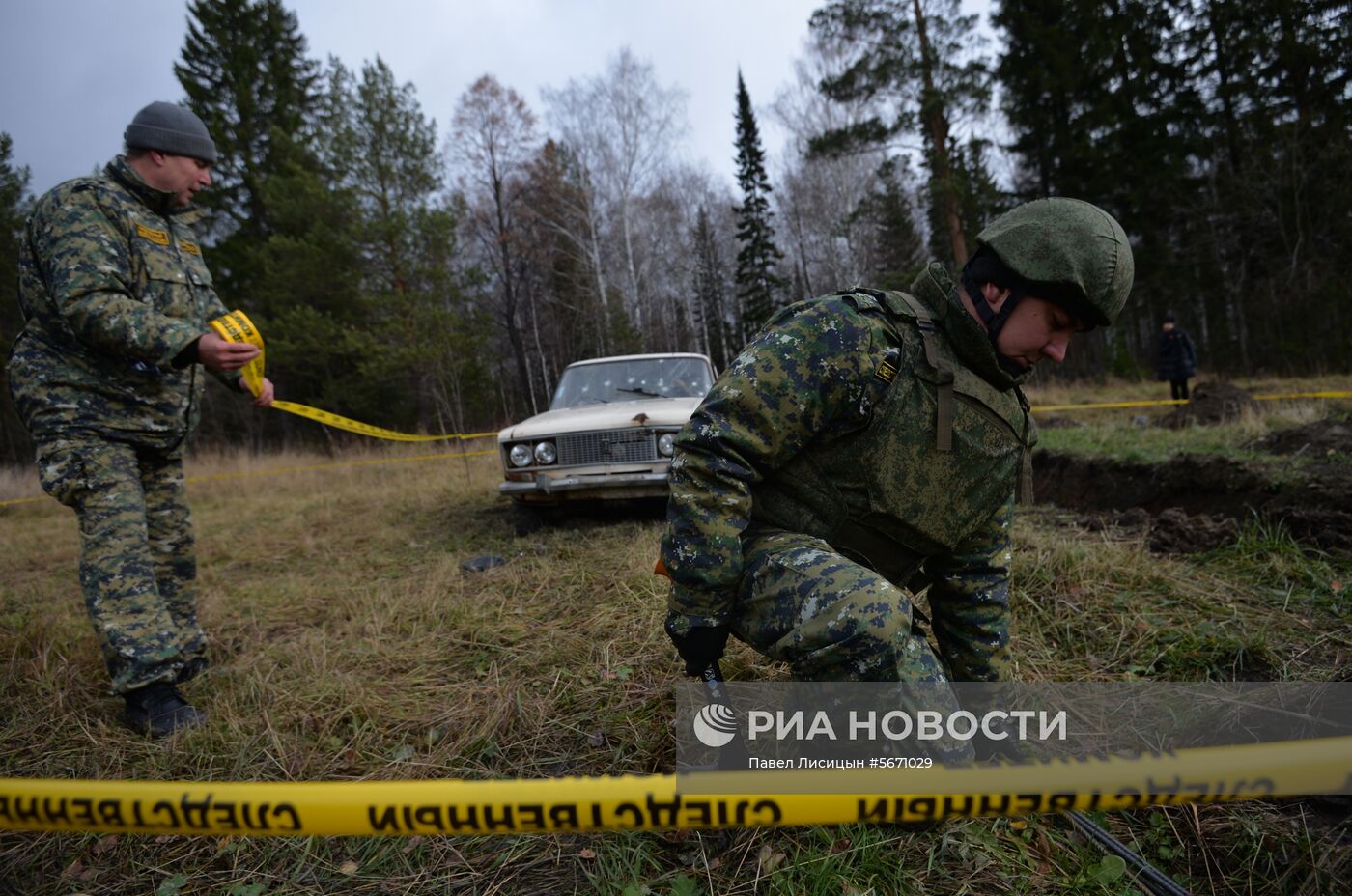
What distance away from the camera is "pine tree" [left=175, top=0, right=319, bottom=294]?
1698 cm

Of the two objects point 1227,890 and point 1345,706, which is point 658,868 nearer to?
point 1227,890

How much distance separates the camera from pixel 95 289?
2123 mm

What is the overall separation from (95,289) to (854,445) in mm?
2404

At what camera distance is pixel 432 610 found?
10.1ft

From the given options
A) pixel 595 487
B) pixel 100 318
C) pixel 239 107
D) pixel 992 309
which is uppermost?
pixel 239 107

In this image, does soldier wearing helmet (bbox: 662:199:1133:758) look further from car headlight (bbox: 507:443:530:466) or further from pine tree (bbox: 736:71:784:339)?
pine tree (bbox: 736:71:784:339)

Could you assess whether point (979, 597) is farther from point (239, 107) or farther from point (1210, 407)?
point (239, 107)

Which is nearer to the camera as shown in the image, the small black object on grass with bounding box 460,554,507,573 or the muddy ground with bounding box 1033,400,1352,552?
the muddy ground with bounding box 1033,400,1352,552

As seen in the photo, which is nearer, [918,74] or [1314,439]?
[1314,439]

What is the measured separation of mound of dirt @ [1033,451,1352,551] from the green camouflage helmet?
2.33m

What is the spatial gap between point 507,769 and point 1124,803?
1.52 meters

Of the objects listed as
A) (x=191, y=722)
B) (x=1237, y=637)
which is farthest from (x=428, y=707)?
(x=1237, y=637)

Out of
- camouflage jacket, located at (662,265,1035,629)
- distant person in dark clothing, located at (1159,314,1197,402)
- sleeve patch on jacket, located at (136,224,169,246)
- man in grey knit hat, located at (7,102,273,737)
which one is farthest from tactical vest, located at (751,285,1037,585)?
distant person in dark clothing, located at (1159,314,1197,402)

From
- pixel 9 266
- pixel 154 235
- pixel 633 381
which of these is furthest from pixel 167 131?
pixel 9 266
